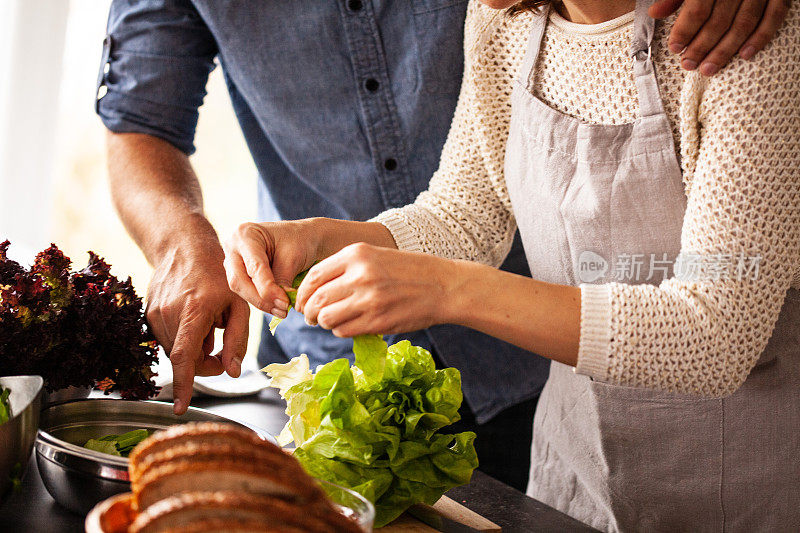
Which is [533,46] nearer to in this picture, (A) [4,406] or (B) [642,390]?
(B) [642,390]

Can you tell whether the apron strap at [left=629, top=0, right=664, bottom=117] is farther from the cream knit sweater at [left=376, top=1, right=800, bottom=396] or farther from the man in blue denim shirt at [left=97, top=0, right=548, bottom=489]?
the man in blue denim shirt at [left=97, top=0, right=548, bottom=489]

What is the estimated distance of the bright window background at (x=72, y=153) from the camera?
3740 millimetres

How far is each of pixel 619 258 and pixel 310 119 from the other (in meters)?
0.90

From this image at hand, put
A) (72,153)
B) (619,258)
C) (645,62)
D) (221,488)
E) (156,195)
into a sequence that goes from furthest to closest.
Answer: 1. (72,153)
2. (156,195)
3. (619,258)
4. (645,62)
5. (221,488)

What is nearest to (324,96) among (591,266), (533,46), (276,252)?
(533,46)

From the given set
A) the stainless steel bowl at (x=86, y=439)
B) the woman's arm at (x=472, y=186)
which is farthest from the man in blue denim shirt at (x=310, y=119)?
the stainless steel bowl at (x=86, y=439)

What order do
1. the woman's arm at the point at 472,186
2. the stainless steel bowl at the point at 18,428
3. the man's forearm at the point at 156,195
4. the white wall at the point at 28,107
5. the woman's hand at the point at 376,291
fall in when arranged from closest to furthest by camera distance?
the stainless steel bowl at the point at 18,428, the woman's hand at the point at 376,291, the woman's arm at the point at 472,186, the man's forearm at the point at 156,195, the white wall at the point at 28,107

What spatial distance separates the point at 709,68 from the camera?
3.88 ft

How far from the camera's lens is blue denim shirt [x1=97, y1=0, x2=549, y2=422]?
1.90m

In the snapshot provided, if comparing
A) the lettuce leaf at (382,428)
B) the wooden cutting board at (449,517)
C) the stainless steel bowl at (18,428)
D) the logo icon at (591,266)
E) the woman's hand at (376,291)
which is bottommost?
the wooden cutting board at (449,517)

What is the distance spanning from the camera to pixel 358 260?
3.62 feet

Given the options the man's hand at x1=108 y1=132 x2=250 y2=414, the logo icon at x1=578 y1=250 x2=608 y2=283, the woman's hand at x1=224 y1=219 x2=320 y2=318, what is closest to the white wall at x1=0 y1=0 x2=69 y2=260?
the man's hand at x1=108 y1=132 x2=250 y2=414

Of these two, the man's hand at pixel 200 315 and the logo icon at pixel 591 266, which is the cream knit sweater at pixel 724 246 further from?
the man's hand at pixel 200 315

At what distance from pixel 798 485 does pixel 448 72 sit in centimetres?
115
